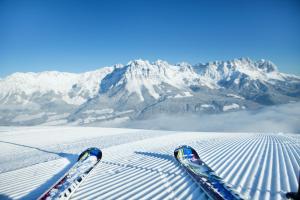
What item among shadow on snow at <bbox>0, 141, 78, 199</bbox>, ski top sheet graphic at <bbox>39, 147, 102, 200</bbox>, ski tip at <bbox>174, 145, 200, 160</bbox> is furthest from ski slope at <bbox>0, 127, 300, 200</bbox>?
ski tip at <bbox>174, 145, 200, 160</bbox>

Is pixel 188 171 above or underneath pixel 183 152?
underneath

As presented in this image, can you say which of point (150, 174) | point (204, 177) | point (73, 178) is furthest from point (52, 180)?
point (204, 177)

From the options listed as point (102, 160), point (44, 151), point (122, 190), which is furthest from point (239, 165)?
point (44, 151)

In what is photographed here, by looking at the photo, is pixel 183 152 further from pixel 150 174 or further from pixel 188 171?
pixel 150 174

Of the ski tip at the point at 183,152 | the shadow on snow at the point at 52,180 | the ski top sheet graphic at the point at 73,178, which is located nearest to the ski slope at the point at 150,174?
the shadow on snow at the point at 52,180

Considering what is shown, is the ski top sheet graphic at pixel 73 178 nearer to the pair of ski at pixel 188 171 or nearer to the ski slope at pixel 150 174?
the pair of ski at pixel 188 171

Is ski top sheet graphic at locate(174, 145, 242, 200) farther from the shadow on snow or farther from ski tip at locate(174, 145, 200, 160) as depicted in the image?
the shadow on snow

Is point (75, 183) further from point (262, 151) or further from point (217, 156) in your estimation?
point (262, 151)
